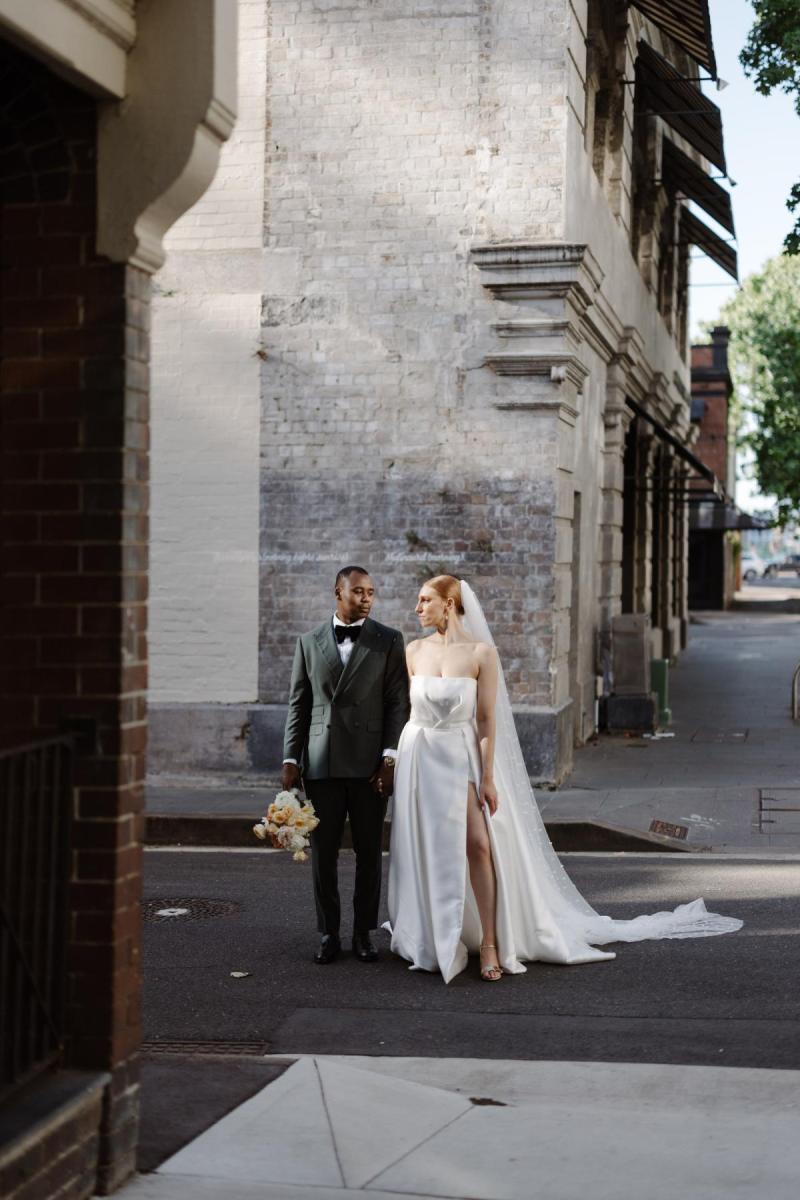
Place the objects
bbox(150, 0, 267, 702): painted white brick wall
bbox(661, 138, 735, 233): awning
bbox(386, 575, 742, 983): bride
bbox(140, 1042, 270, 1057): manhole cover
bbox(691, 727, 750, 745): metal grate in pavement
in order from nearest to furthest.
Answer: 1. bbox(140, 1042, 270, 1057): manhole cover
2. bbox(386, 575, 742, 983): bride
3. bbox(150, 0, 267, 702): painted white brick wall
4. bbox(691, 727, 750, 745): metal grate in pavement
5. bbox(661, 138, 735, 233): awning

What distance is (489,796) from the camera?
8828 millimetres

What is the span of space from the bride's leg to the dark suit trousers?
554 mm

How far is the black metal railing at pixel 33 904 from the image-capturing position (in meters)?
4.89

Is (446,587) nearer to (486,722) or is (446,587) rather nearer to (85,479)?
(486,722)

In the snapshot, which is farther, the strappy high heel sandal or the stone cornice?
the strappy high heel sandal

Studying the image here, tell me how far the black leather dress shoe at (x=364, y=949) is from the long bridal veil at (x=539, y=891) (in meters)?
0.77

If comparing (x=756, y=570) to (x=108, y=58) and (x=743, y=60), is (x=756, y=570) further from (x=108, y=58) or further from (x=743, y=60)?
(x=108, y=58)

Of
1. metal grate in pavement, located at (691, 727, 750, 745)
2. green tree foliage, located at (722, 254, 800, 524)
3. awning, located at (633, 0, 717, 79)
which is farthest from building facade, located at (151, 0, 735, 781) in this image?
green tree foliage, located at (722, 254, 800, 524)

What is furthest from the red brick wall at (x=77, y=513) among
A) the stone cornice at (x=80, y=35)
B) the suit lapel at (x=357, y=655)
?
the suit lapel at (x=357, y=655)

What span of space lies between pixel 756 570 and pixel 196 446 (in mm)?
113171

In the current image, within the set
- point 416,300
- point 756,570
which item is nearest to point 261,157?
point 416,300

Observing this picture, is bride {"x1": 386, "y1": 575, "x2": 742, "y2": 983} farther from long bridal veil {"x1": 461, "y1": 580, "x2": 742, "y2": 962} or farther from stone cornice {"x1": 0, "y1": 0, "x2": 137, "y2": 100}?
stone cornice {"x1": 0, "y1": 0, "x2": 137, "y2": 100}

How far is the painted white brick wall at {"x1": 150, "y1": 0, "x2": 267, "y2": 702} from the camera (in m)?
16.0

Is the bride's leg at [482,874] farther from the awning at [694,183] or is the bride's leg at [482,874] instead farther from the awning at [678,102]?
the awning at [694,183]
